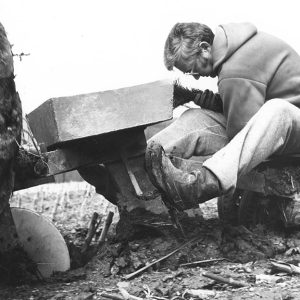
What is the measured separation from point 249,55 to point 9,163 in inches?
66.6

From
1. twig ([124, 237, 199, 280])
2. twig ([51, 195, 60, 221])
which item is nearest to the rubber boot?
twig ([124, 237, 199, 280])

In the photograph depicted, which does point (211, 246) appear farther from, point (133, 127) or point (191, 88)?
point (191, 88)

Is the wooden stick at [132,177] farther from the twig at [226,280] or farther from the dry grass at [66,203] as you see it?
the dry grass at [66,203]

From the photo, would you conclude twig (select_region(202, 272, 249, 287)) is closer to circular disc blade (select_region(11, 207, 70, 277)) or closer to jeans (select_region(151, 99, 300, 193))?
jeans (select_region(151, 99, 300, 193))

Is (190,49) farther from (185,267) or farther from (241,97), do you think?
(185,267)

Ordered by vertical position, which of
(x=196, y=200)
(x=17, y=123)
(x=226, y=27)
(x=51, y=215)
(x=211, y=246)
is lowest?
(x=51, y=215)

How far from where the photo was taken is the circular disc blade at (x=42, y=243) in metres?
3.37

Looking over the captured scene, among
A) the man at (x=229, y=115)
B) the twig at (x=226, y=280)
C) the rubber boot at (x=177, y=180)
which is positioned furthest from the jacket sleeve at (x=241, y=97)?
the twig at (x=226, y=280)

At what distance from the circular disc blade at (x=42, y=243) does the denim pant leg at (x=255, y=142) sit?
0.98m

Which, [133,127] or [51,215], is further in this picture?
[51,215]

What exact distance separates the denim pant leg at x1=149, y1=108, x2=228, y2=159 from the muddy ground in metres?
0.47

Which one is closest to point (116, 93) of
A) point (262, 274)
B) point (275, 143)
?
point (275, 143)

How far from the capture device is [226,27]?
3.92m

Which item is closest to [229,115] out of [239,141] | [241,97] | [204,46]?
[241,97]
